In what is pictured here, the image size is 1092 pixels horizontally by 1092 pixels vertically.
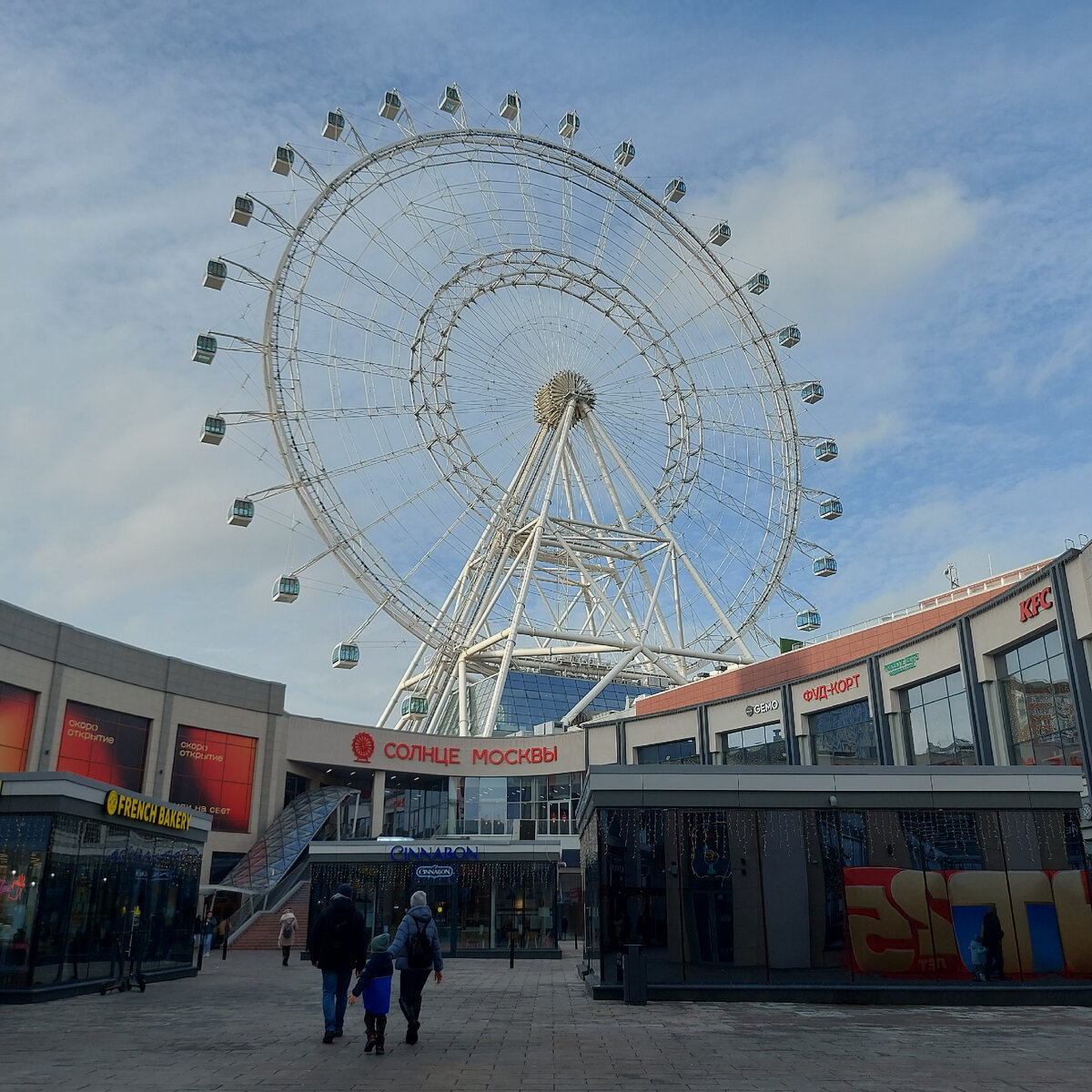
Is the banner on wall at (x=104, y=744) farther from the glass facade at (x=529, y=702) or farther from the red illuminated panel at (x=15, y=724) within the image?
the glass facade at (x=529, y=702)

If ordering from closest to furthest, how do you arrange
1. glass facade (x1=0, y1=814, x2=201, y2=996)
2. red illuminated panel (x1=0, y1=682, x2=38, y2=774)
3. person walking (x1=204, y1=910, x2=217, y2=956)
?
glass facade (x1=0, y1=814, x2=201, y2=996) < person walking (x1=204, y1=910, x2=217, y2=956) < red illuminated panel (x1=0, y1=682, x2=38, y2=774)

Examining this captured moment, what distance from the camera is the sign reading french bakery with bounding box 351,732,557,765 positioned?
58125mm

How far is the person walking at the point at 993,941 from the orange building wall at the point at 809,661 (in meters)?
15.3

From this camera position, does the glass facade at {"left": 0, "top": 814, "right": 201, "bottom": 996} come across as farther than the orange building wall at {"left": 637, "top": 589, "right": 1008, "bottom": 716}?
No

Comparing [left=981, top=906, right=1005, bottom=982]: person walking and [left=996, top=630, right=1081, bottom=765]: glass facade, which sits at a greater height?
[left=996, top=630, right=1081, bottom=765]: glass facade

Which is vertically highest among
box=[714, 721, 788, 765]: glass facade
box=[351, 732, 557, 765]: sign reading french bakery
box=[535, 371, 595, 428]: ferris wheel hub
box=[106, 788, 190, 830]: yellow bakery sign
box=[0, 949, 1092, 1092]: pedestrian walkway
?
box=[535, 371, 595, 428]: ferris wheel hub

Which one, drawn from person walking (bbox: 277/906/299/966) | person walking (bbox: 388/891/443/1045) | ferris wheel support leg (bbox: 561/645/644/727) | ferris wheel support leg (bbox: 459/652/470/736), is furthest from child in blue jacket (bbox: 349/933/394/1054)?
ferris wheel support leg (bbox: 459/652/470/736)

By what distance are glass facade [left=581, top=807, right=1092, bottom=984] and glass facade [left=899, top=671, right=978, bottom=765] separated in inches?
568

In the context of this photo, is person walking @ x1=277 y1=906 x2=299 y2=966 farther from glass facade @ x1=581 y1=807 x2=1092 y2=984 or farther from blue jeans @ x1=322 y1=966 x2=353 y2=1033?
blue jeans @ x1=322 y1=966 x2=353 y2=1033

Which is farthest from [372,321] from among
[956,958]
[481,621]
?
[956,958]

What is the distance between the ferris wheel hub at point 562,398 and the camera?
203ft

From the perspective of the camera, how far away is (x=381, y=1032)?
42.6 feet

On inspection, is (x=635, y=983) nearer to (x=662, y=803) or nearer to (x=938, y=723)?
(x=662, y=803)

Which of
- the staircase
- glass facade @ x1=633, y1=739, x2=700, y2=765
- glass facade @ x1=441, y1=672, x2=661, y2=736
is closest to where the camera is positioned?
the staircase
